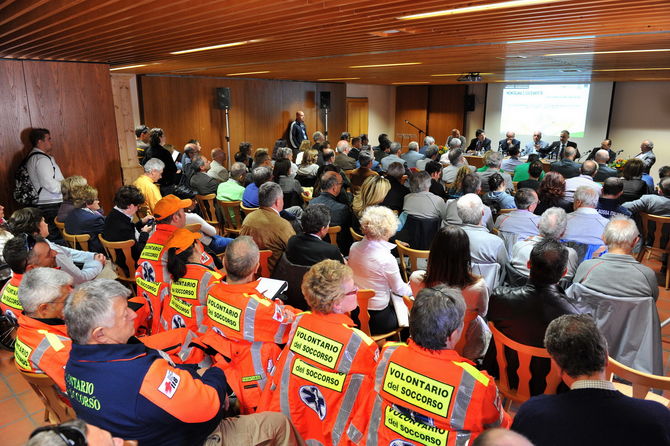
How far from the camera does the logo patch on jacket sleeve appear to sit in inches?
68.6

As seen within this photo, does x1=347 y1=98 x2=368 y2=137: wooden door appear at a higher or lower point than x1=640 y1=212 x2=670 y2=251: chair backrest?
higher

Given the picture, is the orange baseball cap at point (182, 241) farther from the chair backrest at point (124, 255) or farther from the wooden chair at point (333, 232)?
the wooden chair at point (333, 232)

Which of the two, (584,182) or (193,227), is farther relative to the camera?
(584,182)

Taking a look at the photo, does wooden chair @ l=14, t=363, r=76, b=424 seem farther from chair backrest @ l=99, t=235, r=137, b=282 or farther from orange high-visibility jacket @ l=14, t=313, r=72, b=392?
chair backrest @ l=99, t=235, r=137, b=282

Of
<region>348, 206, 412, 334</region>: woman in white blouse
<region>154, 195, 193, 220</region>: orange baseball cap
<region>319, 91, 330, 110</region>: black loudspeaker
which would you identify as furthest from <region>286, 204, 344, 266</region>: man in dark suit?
<region>319, 91, 330, 110</region>: black loudspeaker

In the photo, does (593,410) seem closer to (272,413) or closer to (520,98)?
(272,413)

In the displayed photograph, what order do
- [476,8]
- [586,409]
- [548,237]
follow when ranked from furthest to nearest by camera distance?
[548,237], [476,8], [586,409]

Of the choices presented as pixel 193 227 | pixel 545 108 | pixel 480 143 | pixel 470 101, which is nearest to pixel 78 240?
pixel 193 227

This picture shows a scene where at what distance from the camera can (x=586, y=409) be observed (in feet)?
4.87

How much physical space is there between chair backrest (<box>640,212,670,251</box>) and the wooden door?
1233cm

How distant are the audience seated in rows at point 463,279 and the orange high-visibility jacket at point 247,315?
3.22ft

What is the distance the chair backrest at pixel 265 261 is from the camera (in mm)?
3584

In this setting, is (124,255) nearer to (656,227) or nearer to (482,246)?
(482,246)

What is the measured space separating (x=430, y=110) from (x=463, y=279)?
48.0ft
